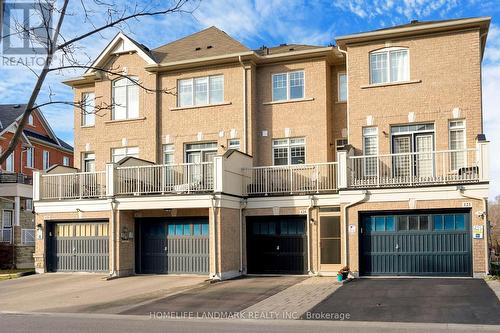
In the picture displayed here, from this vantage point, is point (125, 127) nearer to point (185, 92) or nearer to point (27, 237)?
point (185, 92)

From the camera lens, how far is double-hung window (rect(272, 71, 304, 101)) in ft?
79.5

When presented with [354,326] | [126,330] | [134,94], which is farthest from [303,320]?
[134,94]

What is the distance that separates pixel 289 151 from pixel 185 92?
524 cm

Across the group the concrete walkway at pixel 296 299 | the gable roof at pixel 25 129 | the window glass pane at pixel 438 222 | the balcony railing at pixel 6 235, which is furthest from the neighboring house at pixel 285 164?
the gable roof at pixel 25 129

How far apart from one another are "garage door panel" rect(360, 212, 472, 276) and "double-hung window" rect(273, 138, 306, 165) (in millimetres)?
4478

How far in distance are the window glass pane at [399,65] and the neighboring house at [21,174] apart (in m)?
16.5

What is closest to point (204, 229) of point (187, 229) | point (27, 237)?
point (187, 229)

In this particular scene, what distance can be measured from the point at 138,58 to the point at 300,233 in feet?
34.8

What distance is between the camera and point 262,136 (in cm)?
2459

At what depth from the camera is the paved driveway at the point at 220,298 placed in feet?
48.8

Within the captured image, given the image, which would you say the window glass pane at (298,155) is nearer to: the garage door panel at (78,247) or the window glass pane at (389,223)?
the window glass pane at (389,223)

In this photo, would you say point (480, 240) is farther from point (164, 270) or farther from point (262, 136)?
point (164, 270)

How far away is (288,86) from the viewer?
24438 mm

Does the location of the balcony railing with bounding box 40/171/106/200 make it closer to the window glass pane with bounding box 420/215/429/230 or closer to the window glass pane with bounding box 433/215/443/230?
the window glass pane with bounding box 420/215/429/230
